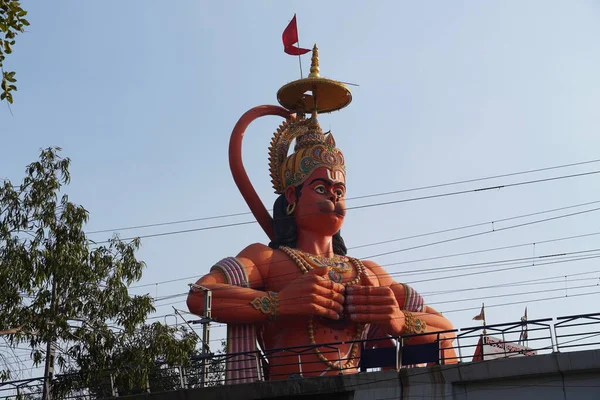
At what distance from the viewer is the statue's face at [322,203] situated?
1855 centimetres

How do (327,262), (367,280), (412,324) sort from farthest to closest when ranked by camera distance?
1. (327,262)
2. (367,280)
3. (412,324)

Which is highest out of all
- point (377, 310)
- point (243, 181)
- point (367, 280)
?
point (243, 181)

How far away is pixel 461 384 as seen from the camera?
559 inches

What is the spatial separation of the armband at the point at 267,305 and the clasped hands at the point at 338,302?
94 millimetres

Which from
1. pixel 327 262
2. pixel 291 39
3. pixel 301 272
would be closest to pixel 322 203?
pixel 327 262

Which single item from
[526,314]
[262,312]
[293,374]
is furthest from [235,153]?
[526,314]

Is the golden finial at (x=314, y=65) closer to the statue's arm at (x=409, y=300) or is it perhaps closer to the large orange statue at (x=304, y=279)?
the large orange statue at (x=304, y=279)

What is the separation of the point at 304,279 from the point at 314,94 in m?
4.62

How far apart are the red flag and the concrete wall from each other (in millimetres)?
8363

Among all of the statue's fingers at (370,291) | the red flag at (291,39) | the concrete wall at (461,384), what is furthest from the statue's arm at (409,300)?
the red flag at (291,39)

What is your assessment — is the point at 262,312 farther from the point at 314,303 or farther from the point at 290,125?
the point at 290,125

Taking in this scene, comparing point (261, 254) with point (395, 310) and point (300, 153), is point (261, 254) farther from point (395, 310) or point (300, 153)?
point (395, 310)

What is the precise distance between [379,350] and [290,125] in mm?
6030

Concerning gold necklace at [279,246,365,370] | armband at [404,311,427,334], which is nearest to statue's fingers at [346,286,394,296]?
gold necklace at [279,246,365,370]
